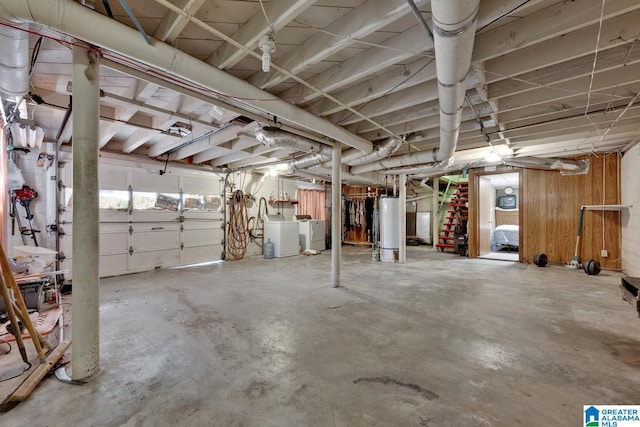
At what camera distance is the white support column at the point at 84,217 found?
1.83m

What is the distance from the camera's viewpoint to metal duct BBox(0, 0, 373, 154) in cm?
140

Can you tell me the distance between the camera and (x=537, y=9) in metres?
1.83

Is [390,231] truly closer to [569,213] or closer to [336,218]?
[336,218]

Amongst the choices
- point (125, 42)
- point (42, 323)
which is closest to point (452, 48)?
point (125, 42)

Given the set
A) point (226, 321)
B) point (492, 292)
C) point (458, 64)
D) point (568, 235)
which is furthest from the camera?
point (568, 235)

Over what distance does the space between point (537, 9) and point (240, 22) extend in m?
2.09

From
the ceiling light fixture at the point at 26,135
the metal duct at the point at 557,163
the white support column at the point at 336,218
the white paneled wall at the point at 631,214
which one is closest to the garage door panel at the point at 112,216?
the ceiling light fixture at the point at 26,135

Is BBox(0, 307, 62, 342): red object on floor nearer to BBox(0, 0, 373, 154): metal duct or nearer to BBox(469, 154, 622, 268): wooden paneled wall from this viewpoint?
BBox(0, 0, 373, 154): metal duct

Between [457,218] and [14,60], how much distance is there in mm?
8549

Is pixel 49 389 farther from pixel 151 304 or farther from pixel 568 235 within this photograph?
pixel 568 235

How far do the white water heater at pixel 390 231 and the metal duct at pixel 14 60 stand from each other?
603cm

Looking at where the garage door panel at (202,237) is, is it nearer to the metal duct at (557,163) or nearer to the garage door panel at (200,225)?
the garage door panel at (200,225)

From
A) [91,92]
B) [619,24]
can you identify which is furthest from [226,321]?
[619,24]

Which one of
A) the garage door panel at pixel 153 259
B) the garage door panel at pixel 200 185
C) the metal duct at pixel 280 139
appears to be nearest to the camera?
the metal duct at pixel 280 139
